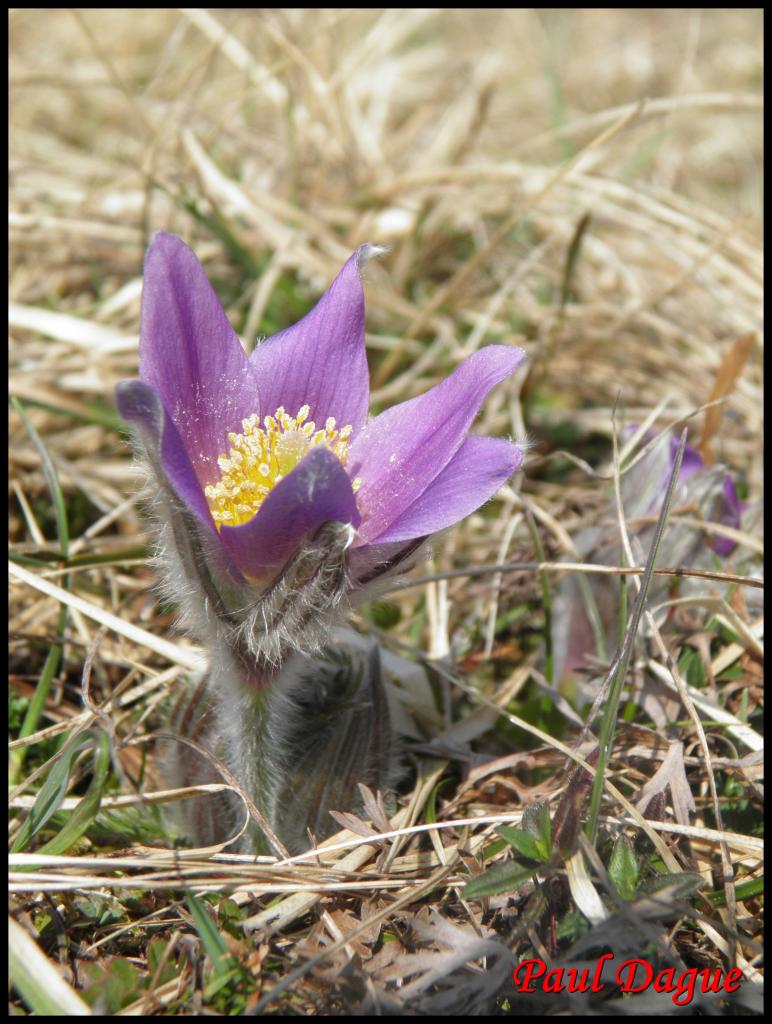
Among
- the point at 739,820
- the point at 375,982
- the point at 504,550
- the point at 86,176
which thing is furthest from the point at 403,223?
the point at 375,982

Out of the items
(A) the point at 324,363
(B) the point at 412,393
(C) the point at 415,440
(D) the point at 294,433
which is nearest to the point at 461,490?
(C) the point at 415,440

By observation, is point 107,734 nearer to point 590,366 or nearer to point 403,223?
point 590,366

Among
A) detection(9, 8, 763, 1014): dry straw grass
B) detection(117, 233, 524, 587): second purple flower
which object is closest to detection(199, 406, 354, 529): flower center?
detection(117, 233, 524, 587): second purple flower

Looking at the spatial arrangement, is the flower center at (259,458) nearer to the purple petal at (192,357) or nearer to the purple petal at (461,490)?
the purple petal at (192,357)

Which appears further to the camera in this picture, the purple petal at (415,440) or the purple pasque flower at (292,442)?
the purple petal at (415,440)

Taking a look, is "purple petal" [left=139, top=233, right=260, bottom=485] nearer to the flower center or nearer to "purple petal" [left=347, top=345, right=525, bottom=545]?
the flower center

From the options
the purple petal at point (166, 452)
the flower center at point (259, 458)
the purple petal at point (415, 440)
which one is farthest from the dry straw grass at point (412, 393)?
the purple petal at point (415, 440)

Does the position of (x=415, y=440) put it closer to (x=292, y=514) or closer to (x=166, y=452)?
(x=292, y=514)
